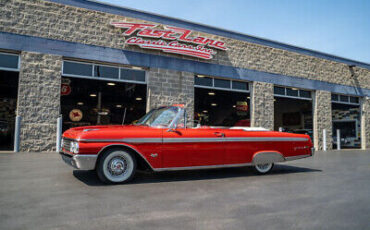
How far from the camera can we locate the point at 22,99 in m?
10.1

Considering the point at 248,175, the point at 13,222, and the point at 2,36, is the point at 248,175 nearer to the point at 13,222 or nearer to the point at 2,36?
the point at 13,222

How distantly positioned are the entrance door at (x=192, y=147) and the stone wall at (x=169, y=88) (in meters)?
7.05

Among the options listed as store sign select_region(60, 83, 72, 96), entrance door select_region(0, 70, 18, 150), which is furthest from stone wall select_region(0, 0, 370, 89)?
entrance door select_region(0, 70, 18, 150)

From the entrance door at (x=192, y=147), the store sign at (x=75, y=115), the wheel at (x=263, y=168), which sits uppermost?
the store sign at (x=75, y=115)

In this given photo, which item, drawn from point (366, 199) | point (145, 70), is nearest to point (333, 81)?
point (145, 70)

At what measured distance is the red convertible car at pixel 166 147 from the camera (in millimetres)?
4676

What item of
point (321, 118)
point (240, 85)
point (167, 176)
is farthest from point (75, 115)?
point (321, 118)

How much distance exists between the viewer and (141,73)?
12.4 meters

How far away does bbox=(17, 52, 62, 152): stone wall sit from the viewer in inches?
399

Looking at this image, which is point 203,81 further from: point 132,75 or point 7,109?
point 7,109

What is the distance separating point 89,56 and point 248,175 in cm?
812

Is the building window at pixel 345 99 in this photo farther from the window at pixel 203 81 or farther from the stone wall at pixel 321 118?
the window at pixel 203 81

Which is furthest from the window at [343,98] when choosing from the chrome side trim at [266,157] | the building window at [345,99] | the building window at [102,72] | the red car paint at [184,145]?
the chrome side trim at [266,157]

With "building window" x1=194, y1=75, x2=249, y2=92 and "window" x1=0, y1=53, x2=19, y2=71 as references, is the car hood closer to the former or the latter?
"window" x1=0, y1=53, x2=19, y2=71
